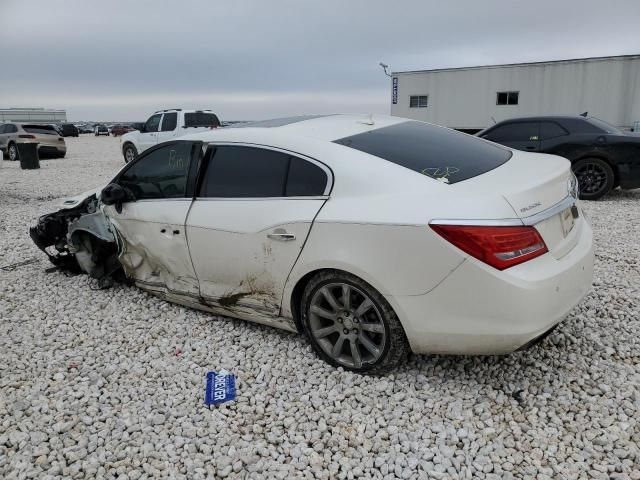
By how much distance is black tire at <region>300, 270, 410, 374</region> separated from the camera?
2.71 m

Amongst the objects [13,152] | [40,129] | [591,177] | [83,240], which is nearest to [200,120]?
[13,152]

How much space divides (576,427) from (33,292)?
14.8 ft

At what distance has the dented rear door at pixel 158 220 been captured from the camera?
3607 millimetres

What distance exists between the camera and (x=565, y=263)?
2584 millimetres

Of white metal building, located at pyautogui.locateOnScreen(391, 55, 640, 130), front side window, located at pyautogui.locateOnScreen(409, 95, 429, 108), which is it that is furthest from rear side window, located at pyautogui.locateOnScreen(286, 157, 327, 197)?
front side window, located at pyautogui.locateOnScreen(409, 95, 429, 108)

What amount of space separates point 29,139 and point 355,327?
20580 millimetres

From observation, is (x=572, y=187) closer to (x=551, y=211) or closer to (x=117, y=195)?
(x=551, y=211)

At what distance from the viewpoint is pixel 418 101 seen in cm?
2234

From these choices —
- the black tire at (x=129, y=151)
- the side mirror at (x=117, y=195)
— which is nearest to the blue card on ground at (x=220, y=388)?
the side mirror at (x=117, y=195)

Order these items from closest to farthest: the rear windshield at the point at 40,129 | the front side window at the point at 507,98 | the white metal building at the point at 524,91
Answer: the white metal building at the point at 524,91 < the rear windshield at the point at 40,129 < the front side window at the point at 507,98

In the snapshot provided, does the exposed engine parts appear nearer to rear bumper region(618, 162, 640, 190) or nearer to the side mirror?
the side mirror

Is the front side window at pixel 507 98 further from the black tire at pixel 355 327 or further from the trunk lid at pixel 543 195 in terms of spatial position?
the black tire at pixel 355 327

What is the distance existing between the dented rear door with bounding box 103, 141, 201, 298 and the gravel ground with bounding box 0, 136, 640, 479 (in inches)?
13.5

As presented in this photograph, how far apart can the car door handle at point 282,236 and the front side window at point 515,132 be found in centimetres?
727
